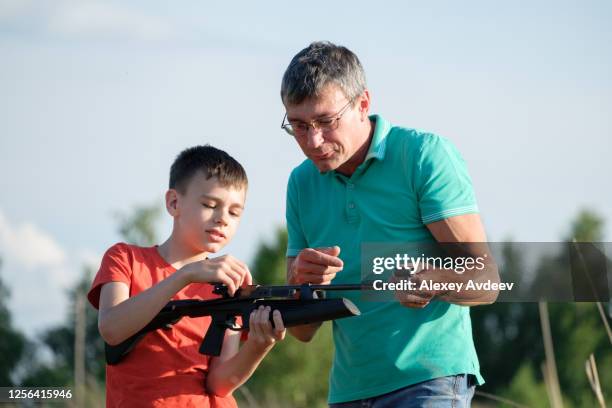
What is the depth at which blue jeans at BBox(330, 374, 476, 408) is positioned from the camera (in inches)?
176

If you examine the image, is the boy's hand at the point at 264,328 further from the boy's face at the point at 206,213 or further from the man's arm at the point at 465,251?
the man's arm at the point at 465,251

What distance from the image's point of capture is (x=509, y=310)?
192 feet

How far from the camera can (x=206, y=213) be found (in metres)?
5.00

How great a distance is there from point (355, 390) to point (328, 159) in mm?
1034

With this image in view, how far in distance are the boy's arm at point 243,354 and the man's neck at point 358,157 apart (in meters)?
0.79

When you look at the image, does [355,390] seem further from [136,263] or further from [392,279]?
[136,263]

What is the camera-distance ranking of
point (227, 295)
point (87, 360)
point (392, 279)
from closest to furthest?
point (392, 279)
point (227, 295)
point (87, 360)

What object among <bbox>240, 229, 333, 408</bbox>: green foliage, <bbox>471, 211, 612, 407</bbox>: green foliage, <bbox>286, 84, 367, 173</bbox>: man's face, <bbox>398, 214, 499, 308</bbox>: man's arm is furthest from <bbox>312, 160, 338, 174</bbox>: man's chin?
<bbox>471, 211, 612, 407</bbox>: green foliage

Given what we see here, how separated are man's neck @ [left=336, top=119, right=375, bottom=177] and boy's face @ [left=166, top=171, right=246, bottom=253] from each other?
497 mm

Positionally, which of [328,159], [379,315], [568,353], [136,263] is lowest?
[379,315]

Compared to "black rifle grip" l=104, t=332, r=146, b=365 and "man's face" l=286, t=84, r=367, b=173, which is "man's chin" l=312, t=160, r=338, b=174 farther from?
"black rifle grip" l=104, t=332, r=146, b=365

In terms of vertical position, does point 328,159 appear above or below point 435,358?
above

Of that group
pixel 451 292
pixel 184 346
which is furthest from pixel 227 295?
pixel 451 292

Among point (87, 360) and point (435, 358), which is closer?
point (435, 358)
